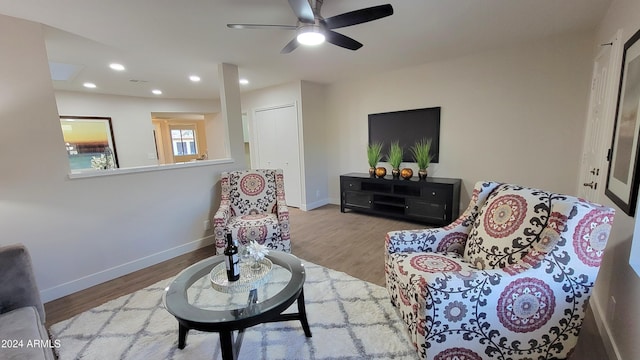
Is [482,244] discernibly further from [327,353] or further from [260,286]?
[260,286]

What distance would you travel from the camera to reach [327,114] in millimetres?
5051

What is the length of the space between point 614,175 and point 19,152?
4288 millimetres

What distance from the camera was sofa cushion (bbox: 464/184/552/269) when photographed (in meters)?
1.45

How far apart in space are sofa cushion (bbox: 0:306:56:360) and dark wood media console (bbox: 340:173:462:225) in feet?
12.1

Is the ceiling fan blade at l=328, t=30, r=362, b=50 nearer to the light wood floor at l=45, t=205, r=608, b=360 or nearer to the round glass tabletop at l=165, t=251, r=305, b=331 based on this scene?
the round glass tabletop at l=165, t=251, r=305, b=331

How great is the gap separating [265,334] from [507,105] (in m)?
3.64

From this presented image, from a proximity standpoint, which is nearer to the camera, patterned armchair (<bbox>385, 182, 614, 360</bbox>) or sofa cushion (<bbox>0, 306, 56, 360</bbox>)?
sofa cushion (<bbox>0, 306, 56, 360</bbox>)

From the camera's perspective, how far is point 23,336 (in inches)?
46.8

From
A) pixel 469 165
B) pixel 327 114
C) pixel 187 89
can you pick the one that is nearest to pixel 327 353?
pixel 469 165

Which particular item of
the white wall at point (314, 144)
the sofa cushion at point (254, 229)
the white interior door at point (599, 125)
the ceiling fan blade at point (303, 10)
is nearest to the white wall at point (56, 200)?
the sofa cushion at point (254, 229)

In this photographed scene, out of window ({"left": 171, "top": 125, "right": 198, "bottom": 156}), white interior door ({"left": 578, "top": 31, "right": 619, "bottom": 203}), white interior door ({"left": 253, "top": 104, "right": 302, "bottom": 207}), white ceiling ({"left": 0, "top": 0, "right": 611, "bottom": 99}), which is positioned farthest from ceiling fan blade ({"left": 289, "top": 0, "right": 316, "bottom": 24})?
window ({"left": 171, "top": 125, "right": 198, "bottom": 156})

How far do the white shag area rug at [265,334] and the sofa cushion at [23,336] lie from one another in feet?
1.57

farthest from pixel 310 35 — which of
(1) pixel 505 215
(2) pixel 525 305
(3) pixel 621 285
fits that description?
(3) pixel 621 285

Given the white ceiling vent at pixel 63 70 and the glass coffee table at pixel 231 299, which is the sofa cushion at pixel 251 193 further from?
the white ceiling vent at pixel 63 70
